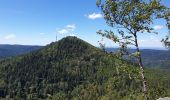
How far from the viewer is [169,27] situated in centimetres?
3841

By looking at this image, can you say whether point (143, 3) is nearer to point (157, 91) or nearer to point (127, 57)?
point (127, 57)

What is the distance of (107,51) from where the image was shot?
3809 cm

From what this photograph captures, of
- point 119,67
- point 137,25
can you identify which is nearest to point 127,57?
point 119,67

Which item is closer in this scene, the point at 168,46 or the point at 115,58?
the point at 115,58

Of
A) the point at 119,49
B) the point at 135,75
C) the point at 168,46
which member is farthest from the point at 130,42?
the point at 168,46

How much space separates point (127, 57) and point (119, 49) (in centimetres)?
183

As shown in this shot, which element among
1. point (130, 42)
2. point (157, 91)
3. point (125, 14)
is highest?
point (125, 14)

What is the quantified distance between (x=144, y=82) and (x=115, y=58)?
4635 millimetres

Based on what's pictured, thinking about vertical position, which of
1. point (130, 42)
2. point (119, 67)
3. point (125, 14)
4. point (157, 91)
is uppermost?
point (125, 14)

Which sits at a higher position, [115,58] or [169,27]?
[169,27]

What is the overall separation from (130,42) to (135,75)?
4029 mm

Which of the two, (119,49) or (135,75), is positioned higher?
(119,49)

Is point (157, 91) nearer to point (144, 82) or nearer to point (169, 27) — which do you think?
point (144, 82)

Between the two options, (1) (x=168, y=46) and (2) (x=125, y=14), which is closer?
(2) (x=125, y=14)
